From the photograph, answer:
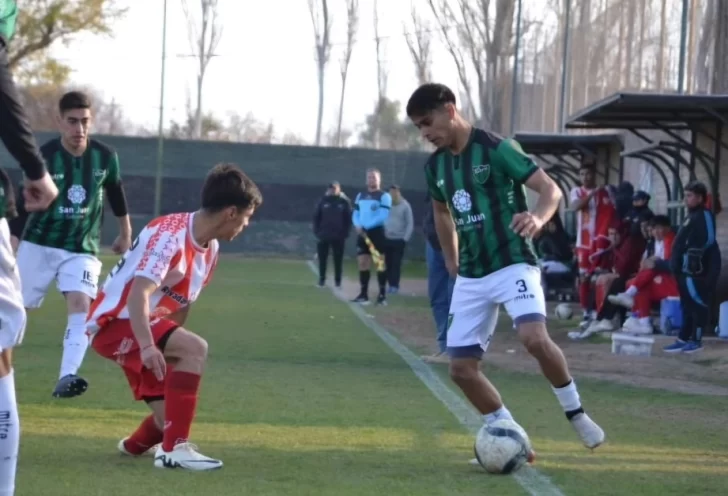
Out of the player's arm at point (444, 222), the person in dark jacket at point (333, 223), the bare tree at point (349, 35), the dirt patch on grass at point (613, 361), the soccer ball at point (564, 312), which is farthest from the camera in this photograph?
the bare tree at point (349, 35)

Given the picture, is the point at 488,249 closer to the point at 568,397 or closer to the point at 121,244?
the point at 568,397

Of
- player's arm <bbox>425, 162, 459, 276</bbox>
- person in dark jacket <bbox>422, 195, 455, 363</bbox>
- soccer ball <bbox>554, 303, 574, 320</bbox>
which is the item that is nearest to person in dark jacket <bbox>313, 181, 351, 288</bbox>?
soccer ball <bbox>554, 303, 574, 320</bbox>

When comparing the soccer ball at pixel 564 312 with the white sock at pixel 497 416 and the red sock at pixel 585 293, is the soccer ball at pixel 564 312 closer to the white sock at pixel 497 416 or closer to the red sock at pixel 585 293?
the red sock at pixel 585 293

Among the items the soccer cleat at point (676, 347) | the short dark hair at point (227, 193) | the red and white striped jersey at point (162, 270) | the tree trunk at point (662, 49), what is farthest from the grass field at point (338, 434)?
the tree trunk at point (662, 49)

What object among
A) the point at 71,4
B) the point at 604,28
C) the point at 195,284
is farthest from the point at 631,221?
the point at 71,4

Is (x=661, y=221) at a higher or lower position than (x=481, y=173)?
lower

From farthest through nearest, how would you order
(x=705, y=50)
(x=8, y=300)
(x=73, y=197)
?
(x=705, y=50) → (x=73, y=197) → (x=8, y=300)

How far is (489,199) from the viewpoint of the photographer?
711 cm

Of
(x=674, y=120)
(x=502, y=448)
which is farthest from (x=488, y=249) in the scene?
(x=674, y=120)

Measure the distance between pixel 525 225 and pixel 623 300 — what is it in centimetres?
962

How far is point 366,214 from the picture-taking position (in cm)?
2294

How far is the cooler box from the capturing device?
15789mm

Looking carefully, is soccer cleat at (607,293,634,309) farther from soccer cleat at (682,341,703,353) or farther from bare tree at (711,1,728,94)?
bare tree at (711,1,728,94)

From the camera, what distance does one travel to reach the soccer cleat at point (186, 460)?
6.57 metres
